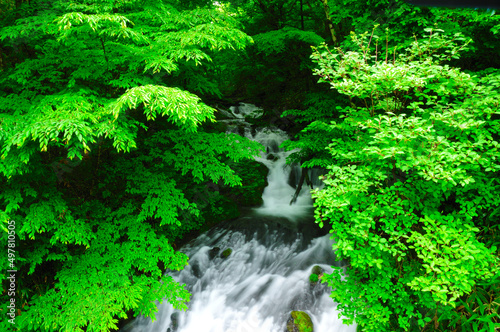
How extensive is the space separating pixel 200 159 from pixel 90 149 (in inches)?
67.8

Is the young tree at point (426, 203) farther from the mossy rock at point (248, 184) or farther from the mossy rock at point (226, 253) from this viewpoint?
the mossy rock at point (248, 184)

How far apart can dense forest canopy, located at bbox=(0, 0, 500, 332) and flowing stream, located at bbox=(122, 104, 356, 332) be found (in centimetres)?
94

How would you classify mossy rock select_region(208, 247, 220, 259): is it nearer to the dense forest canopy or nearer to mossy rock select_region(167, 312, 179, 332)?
the dense forest canopy

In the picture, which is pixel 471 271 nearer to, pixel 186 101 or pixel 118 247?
pixel 186 101

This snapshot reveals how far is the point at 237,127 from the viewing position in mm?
11148

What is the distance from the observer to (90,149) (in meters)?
3.91

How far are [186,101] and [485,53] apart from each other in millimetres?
4995

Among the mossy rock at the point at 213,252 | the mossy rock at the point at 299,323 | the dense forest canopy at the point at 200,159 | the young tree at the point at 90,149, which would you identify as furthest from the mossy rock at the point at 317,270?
the young tree at the point at 90,149

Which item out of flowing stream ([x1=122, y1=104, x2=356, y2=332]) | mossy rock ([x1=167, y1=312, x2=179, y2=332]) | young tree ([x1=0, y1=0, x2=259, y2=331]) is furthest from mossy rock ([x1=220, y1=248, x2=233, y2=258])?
young tree ([x1=0, y1=0, x2=259, y2=331])

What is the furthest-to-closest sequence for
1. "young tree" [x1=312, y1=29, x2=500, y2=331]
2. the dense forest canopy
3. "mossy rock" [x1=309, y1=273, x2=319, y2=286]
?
1. "mossy rock" [x1=309, y1=273, x2=319, y2=286]
2. the dense forest canopy
3. "young tree" [x1=312, y1=29, x2=500, y2=331]

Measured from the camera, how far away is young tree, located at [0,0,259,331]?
327 centimetres

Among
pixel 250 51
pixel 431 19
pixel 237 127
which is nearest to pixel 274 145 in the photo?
pixel 237 127

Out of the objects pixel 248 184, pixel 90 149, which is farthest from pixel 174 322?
pixel 248 184

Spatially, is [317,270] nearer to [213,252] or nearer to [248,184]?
[213,252]
